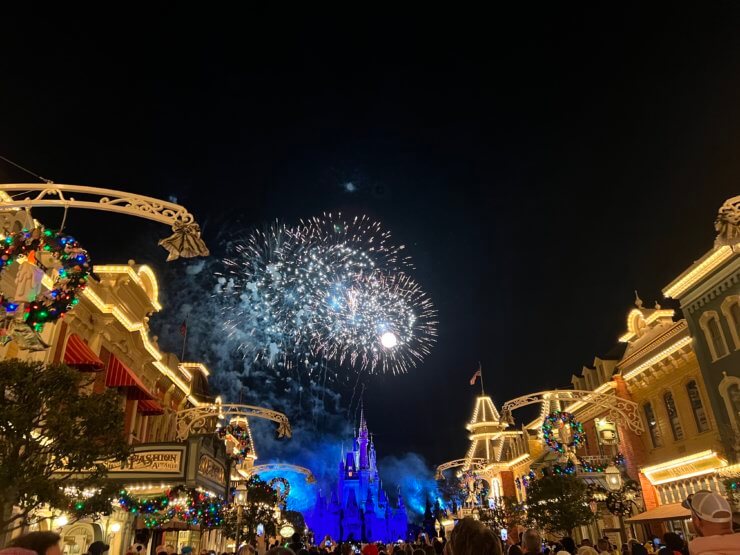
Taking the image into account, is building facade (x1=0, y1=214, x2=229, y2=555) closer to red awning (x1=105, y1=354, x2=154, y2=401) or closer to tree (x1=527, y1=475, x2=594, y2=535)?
red awning (x1=105, y1=354, x2=154, y2=401)

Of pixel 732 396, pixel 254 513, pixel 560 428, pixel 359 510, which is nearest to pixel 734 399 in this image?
pixel 732 396

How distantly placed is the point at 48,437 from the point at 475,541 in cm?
1006

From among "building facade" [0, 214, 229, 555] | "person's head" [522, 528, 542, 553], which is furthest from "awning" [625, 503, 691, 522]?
"building facade" [0, 214, 229, 555]

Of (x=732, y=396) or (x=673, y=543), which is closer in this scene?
(x=673, y=543)

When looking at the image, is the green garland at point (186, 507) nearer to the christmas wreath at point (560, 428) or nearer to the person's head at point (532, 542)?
the person's head at point (532, 542)

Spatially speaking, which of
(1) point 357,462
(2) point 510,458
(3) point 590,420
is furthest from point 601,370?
(1) point 357,462

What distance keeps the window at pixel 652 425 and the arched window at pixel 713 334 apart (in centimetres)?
670

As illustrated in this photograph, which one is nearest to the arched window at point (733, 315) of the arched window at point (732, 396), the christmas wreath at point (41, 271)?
the arched window at point (732, 396)

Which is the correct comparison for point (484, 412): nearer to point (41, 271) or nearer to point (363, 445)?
point (41, 271)

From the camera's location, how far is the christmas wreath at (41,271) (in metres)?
9.72

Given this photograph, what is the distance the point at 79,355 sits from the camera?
19125mm

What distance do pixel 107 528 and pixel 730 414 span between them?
84.1 feet

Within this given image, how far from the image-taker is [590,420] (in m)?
36.0

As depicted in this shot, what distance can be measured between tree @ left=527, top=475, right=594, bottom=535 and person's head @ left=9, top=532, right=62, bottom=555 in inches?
941
